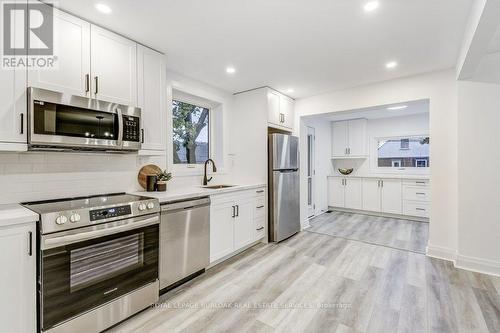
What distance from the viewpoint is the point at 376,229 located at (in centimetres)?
445

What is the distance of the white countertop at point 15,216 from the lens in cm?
140

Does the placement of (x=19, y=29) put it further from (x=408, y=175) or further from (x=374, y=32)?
(x=408, y=175)

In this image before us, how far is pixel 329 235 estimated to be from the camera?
161 inches

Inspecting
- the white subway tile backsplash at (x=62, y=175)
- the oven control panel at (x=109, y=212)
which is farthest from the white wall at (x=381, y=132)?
the oven control panel at (x=109, y=212)

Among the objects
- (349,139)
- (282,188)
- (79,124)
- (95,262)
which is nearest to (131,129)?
(79,124)

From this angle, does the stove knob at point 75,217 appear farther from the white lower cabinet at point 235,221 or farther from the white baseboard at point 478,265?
the white baseboard at point 478,265

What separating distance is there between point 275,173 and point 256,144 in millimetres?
568

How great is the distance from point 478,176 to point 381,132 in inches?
129

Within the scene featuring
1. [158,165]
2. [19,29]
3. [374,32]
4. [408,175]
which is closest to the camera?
[19,29]

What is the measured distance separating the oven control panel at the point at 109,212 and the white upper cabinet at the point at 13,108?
702 mm

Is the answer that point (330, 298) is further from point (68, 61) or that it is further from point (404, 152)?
point (404, 152)

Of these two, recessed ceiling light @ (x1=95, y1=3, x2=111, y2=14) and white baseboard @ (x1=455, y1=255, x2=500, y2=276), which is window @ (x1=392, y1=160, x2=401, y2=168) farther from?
recessed ceiling light @ (x1=95, y1=3, x2=111, y2=14)

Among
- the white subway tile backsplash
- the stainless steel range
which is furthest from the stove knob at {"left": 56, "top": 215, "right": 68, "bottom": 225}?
the white subway tile backsplash

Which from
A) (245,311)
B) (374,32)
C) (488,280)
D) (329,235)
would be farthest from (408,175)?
(245,311)
